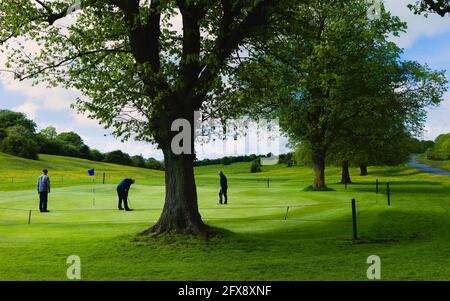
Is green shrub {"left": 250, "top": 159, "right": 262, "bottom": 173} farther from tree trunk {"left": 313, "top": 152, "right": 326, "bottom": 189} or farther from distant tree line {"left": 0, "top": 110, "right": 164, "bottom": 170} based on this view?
tree trunk {"left": 313, "top": 152, "right": 326, "bottom": 189}

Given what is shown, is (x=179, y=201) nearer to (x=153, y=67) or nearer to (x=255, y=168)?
(x=153, y=67)

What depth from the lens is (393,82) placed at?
53.2m

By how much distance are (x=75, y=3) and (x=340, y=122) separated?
35362mm

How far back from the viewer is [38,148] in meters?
124

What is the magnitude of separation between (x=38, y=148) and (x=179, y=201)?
114 m

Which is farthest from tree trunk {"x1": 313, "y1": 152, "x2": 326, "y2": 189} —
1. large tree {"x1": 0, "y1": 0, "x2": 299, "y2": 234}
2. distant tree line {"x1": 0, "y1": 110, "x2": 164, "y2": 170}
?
distant tree line {"x1": 0, "y1": 110, "x2": 164, "y2": 170}

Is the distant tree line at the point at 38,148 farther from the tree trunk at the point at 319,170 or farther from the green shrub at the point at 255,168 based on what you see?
the tree trunk at the point at 319,170

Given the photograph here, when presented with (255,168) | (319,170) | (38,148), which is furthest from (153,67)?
(38,148)

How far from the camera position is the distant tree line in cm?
11758

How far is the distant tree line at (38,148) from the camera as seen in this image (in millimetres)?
117581

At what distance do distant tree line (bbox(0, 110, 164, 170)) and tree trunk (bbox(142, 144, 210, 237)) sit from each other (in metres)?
106

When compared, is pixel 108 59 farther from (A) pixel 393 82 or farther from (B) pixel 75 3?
(A) pixel 393 82

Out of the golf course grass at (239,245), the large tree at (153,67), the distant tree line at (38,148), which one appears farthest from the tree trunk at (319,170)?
the distant tree line at (38,148)
